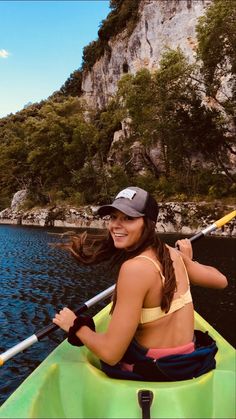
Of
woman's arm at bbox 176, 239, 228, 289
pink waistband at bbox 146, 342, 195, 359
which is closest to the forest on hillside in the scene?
woman's arm at bbox 176, 239, 228, 289

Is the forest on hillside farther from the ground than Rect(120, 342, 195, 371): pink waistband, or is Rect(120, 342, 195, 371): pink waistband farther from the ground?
the forest on hillside

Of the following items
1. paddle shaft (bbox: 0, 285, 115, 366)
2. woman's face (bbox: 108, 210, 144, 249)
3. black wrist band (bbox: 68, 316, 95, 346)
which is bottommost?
paddle shaft (bbox: 0, 285, 115, 366)

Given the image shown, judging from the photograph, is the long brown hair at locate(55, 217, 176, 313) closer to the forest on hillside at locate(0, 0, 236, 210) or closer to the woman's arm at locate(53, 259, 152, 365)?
the woman's arm at locate(53, 259, 152, 365)

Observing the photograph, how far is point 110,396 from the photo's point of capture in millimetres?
3123

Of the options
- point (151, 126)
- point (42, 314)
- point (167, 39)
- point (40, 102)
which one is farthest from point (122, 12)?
point (42, 314)

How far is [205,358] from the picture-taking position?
133 inches

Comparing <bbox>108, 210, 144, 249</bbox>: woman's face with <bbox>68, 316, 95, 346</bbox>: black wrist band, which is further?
<bbox>68, 316, 95, 346</bbox>: black wrist band

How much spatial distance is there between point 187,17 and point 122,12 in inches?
Answer: 606

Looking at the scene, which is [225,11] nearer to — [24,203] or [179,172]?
[179,172]

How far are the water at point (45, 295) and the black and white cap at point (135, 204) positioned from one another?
4.30m

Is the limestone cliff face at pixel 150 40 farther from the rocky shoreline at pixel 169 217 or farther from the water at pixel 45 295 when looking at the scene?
the water at pixel 45 295

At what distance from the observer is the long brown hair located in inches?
116

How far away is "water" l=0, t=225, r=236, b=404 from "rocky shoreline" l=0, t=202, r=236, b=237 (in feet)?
28.3

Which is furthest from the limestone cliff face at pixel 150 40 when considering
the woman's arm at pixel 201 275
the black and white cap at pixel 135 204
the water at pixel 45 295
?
the black and white cap at pixel 135 204
